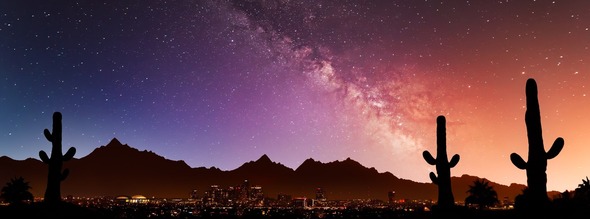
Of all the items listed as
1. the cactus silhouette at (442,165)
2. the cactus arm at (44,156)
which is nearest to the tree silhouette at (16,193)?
the cactus arm at (44,156)

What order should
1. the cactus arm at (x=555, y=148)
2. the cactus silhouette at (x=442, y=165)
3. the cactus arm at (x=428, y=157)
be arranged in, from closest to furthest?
the cactus arm at (x=555, y=148)
the cactus silhouette at (x=442, y=165)
the cactus arm at (x=428, y=157)

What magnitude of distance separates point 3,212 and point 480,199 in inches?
2017

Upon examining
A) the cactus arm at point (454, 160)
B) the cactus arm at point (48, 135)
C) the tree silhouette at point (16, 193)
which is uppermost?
the cactus arm at point (48, 135)

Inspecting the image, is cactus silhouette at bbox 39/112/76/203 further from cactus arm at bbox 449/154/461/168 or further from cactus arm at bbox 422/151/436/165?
cactus arm at bbox 449/154/461/168

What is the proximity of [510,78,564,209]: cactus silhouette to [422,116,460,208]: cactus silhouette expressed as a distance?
463 centimetres

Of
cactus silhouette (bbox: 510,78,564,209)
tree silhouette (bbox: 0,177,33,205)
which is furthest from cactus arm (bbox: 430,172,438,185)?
tree silhouette (bbox: 0,177,33,205)

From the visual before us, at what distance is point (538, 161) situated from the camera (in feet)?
45.6

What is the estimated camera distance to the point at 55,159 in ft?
66.8

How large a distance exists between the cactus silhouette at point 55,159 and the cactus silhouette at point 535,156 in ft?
57.3

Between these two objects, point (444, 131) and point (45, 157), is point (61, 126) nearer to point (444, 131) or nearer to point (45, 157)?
point (45, 157)

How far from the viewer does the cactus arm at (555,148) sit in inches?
539

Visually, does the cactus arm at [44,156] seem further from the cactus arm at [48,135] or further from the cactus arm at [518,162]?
the cactus arm at [518,162]

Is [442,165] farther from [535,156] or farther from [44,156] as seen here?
[44,156]

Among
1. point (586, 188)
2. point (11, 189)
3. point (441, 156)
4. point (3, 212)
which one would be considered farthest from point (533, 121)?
point (11, 189)
